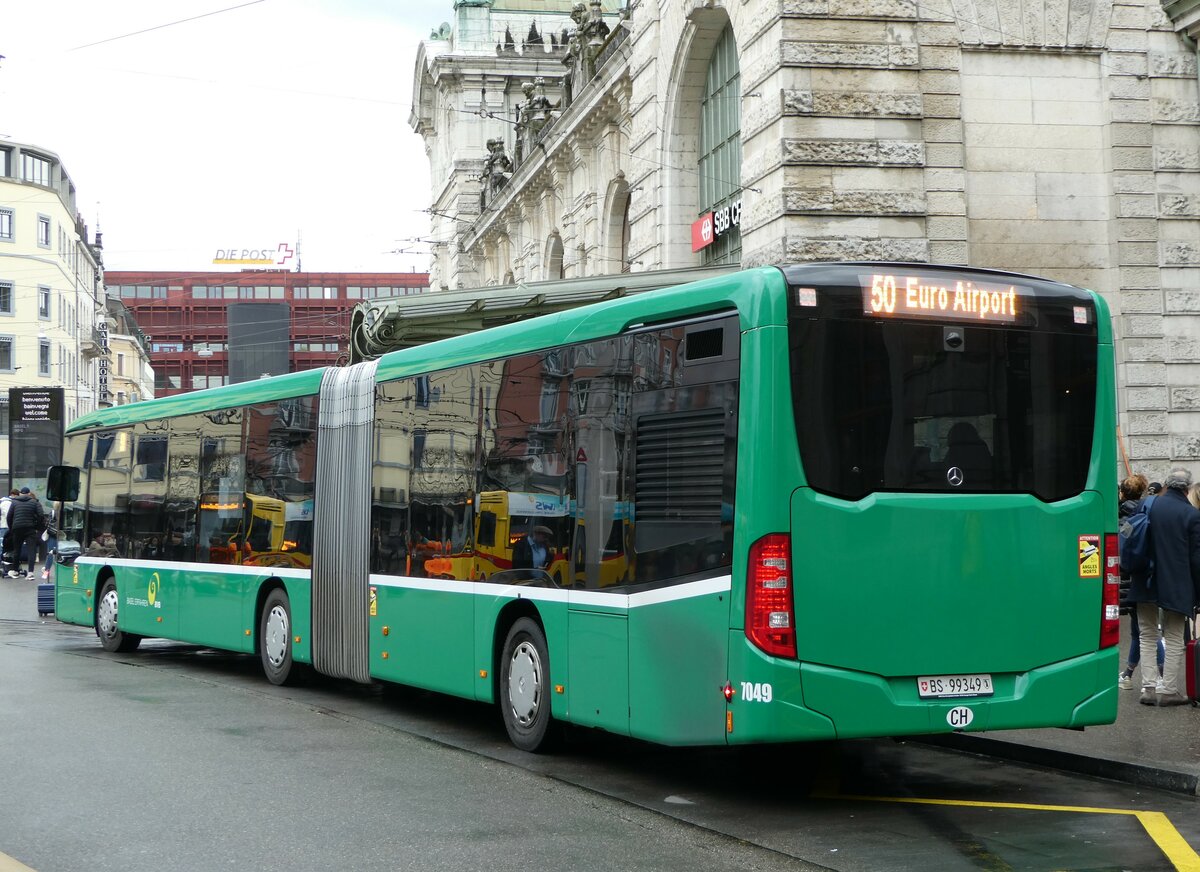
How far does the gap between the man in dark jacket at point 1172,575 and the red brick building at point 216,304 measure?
126388 mm

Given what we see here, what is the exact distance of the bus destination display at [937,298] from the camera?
830 centimetres

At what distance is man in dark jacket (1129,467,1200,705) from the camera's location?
456 inches

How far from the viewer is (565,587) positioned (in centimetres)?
966

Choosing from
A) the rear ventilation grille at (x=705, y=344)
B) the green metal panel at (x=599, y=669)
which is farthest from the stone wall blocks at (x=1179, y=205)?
the rear ventilation grille at (x=705, y=344)

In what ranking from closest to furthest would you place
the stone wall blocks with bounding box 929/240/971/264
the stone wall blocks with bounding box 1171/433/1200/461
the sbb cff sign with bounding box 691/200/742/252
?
the stone wall blocks with bounding box 929/240/971/264
the stone wall blocks with bounding box 1171/433/1200/461
the sbb cff sign with bounding box 691/200/742/252

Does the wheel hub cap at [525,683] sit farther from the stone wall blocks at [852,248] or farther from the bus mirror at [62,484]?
the stone wall blocks at [852,248]

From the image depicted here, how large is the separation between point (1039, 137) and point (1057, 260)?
1635mm

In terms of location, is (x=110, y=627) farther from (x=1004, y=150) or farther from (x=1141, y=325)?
(x=1141, y=325)

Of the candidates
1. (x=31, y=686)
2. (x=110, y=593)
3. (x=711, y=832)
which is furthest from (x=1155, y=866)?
(x=110, y=593)

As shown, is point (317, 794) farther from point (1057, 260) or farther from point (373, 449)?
point (1057, 260)

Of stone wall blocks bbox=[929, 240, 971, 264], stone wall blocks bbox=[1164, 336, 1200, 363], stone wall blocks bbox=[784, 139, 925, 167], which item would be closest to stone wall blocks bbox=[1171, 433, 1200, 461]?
stone wall blocks bbox=[1164, 336, 1200, 363]

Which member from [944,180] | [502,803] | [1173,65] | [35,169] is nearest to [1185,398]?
[944,180]

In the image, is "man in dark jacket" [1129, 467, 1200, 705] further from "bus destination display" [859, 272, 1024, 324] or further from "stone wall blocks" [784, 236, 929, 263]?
"stone wall blocks" [784, 236, 929, 263]

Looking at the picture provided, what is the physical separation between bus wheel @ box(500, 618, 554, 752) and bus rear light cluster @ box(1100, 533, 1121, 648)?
326cm
